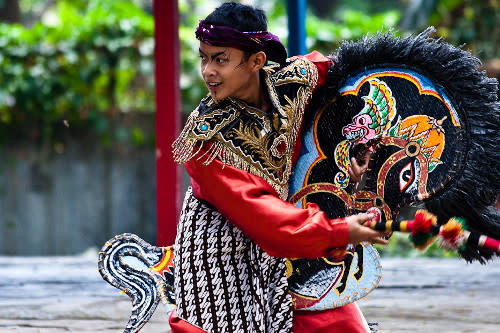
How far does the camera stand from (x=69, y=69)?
23.9 ft

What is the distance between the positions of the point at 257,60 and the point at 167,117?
250 cm

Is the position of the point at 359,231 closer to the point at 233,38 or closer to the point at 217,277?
the point at 217,277

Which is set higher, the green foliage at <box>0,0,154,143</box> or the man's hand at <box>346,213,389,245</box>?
the green foliage at <box>0,0,154,143</box>

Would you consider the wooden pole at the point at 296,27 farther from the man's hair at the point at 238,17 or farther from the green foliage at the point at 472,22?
the green foliage at the point at 472,22

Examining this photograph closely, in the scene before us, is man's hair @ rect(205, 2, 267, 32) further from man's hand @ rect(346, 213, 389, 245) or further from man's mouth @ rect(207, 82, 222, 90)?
man's hand @ rect(346, 213, 389, 245)

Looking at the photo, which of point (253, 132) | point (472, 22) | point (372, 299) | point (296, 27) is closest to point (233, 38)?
point (253, 132)

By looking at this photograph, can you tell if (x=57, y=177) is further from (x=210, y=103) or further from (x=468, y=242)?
(x=468, y=242)

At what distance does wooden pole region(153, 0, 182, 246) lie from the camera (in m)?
4.78

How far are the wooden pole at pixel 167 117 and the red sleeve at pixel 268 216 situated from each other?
8.25 ft

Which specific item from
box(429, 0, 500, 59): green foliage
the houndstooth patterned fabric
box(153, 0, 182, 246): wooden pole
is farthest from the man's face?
box(429, 0, 500, 59): green foliage

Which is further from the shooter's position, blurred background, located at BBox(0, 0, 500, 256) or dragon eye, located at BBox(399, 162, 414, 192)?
blurred background, located at BBox(0, 0, 500, 256)

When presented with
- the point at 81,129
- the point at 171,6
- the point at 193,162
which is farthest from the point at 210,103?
the point at 81,129

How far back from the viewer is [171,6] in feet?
15.5

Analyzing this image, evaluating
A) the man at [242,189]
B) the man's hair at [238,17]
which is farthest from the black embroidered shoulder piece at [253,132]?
the man's hair at [238,17]
